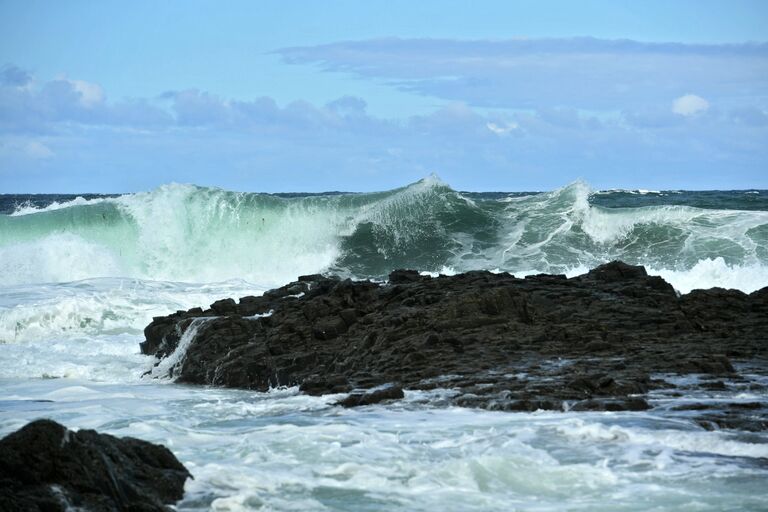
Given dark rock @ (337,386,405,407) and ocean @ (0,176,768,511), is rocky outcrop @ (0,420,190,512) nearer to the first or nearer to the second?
ocean @ (0,176,768,511)

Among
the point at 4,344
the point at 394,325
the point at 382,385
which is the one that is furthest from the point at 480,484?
the point at 4,344

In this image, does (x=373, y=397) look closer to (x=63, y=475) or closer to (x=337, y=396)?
(x=337, y=396)

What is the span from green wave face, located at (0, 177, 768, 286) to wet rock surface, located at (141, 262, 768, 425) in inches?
441

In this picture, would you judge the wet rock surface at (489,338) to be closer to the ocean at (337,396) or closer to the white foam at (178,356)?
the white foam at (178,356)

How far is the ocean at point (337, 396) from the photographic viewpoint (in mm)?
6965

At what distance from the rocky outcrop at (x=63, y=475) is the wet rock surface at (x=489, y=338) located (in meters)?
4.18

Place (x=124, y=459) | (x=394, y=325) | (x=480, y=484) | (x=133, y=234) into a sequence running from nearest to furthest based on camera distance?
(x=124, y=459) < (x=480, y=484) < (x=394, y=325) < (x=133, y=234)

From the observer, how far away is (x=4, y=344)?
696 inches

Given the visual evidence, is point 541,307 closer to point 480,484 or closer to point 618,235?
point 480,484

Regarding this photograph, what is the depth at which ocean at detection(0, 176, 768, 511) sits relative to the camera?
22.9ft

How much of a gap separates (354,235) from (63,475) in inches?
979

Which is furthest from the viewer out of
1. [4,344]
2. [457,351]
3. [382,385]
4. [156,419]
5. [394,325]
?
[4,344]

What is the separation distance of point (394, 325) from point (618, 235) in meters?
17.2

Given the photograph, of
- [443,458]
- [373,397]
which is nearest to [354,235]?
[373,397]
